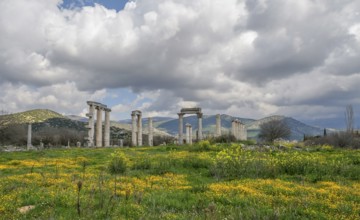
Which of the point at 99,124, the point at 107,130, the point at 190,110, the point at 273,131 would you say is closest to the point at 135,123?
the point at 107,130

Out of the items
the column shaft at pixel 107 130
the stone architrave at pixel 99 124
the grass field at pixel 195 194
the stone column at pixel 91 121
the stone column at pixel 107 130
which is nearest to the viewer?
the grass field at pixel 195 194

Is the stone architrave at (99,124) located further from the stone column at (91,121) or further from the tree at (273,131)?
the tree at (273,131)

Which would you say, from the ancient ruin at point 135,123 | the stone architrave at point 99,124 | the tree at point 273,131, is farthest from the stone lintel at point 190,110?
the tree at point 273,131

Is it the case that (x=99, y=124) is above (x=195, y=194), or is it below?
above

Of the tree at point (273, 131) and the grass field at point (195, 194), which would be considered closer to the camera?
the grass field at point (195, 194)

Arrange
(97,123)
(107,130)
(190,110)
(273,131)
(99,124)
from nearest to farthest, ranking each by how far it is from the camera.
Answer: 1. (97,123)
2. (99,124)
3. (107,130)
4. (190,110)
5. (273,131)

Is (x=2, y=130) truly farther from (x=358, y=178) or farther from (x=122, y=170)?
(x=358, y=178)

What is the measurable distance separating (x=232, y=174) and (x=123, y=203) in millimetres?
7899

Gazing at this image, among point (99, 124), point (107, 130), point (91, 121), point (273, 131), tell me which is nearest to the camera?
point (91, 121)

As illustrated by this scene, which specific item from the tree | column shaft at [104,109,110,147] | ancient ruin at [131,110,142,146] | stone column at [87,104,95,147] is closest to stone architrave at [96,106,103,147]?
stone column at [87,104,95,147]

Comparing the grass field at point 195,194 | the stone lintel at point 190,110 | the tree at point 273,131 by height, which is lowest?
the grass field at point 195,194

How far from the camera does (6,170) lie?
2017cm

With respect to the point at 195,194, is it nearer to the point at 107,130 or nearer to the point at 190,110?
the point at 107,130

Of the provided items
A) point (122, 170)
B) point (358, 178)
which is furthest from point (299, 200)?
point (122, 170)
